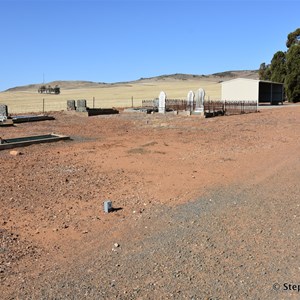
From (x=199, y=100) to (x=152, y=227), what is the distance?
2290cm

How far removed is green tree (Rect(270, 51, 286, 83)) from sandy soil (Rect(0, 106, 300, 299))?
40672 mm

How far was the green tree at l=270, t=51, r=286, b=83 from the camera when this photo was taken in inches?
1903

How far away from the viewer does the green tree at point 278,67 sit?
1903 inches

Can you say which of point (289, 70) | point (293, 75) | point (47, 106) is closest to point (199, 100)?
point (293, 75)

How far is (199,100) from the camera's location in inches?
1086

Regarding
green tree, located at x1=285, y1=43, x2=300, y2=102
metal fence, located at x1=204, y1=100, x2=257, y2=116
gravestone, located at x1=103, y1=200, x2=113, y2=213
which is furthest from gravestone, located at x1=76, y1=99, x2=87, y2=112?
green tree, located at x1=285, y1=43, x2=300, y2=102

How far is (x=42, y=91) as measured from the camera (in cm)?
9731

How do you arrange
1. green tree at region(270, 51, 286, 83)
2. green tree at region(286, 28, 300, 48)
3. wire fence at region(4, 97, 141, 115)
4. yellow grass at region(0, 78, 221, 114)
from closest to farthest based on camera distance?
1. wire fence at region(4, 97, 141, 115)
2. yellow grass at region(0, 78, 221, 114)
3. green tree at region(270, 51, 286, 83)
4. green tree at region(286, 28, 300, 48)

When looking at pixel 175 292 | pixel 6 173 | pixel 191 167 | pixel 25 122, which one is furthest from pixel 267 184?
pixel 25 122

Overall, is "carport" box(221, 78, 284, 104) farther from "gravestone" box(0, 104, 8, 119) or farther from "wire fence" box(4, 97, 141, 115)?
"gravestone" box(0, 104, 8, 119)

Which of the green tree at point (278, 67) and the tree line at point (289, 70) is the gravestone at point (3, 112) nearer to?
the tree line at point (289, 70)

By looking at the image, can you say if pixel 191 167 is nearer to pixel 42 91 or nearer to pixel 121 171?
pixel 121 171

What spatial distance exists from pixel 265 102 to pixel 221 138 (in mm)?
31312

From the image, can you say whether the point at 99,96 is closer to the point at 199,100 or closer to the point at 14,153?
the point at 199,100
